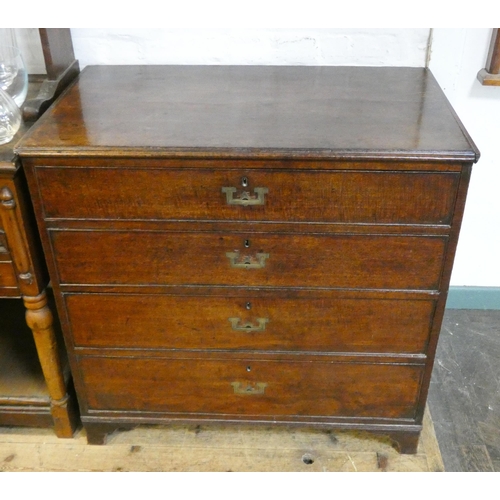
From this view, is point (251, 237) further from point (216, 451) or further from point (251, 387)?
point (216, 451)

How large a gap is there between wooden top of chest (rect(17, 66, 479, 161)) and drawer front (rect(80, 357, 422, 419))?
1.95 ft

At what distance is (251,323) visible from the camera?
147 centimetres

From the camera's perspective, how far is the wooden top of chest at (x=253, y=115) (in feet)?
4.03

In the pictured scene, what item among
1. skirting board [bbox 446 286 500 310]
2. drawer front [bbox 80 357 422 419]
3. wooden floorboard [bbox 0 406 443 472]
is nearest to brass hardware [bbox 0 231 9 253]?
drawer front [bbox 80 357 422 419]

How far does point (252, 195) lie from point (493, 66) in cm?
89

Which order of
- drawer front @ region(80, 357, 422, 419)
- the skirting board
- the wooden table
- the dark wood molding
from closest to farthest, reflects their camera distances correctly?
the wooden table → drawer front @ region(80, 357, 422, 419) → the dark wood molding → the skirting board

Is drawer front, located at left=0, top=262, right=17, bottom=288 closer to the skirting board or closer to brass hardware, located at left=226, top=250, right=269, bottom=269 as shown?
brass hardware, located at left=226, top=250, right=269, bottom=269

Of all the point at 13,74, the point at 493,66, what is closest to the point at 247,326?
the point at 13,74

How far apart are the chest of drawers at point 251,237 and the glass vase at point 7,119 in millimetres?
86

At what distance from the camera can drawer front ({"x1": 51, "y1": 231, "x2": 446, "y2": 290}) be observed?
1.34 m

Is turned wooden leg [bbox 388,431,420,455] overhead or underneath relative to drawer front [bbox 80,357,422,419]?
underneath

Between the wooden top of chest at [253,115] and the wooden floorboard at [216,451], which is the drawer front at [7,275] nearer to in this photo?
the wooden top of chest at [253,115]

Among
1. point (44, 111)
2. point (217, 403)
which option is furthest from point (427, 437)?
point (44, 111)

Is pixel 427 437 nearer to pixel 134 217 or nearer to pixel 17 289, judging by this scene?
pixel 134 217
